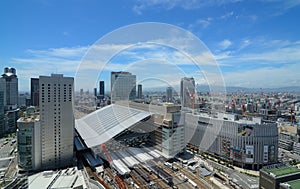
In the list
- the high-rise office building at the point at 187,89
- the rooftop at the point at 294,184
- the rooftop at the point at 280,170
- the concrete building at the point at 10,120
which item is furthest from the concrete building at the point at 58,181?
the concrete building at the point at 10,120

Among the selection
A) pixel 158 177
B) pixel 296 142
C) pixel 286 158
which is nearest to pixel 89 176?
pixel 158 177

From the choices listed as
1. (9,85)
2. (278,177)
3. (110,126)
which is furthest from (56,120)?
(9,85)

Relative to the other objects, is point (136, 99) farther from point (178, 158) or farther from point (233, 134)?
point (233, 134)

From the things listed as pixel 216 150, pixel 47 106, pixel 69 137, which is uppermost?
pixel 47 106

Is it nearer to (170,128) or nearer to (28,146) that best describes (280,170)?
(170,128)

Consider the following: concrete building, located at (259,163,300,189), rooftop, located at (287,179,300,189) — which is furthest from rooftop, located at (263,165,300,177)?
rooftop, located at (287,179,300,189)

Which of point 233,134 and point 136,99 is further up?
point 136,99
